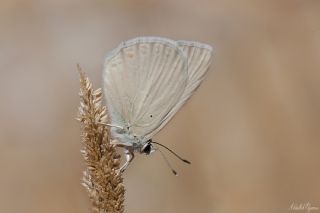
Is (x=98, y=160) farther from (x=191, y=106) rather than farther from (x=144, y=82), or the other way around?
(x=191, y=106)

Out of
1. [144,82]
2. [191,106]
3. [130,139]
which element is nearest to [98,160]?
[130,139]

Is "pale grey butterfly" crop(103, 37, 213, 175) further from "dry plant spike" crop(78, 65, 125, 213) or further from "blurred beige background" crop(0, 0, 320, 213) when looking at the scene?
"blurred beige background" crop(0, 0, 320, 213)

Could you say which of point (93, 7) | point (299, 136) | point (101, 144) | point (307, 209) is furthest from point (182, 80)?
point (93, 7)

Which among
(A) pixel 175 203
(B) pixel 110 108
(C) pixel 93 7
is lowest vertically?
(A) pixel 175 203

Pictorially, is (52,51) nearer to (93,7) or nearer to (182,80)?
(93,7)

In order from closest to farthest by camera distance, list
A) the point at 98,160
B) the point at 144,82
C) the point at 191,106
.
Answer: the point at 98,160 → the point at 144,82 → the point at 191,106

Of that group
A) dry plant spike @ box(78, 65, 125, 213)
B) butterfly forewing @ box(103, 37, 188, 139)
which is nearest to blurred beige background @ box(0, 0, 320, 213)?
butterfly forewing @ box(103, 37, 188, 139)

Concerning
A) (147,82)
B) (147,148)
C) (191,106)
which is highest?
(147,82)
